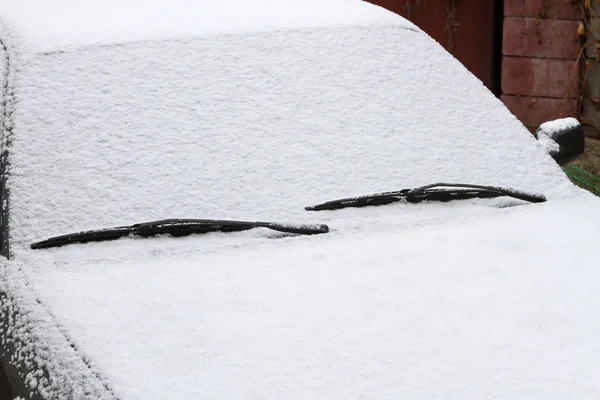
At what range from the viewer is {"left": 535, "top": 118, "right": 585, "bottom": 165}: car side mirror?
9.89 feet

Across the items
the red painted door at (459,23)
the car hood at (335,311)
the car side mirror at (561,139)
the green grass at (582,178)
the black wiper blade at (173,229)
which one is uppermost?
the red painted door at (459,23)

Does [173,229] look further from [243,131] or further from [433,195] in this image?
[433,195]

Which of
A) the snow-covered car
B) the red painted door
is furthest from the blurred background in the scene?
the snow-covered car

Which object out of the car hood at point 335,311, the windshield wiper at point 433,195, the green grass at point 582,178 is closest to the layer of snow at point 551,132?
the windshield wiper at point 433,195

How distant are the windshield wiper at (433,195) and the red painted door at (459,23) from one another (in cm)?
485

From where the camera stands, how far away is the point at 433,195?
8.50 ft

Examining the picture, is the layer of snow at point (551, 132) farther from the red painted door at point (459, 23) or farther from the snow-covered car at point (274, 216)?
the red painted door at point (459, 23)

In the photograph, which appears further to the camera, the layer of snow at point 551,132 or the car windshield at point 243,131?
the layer of snow at point 551,132

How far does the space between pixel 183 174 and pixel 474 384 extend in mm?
1020

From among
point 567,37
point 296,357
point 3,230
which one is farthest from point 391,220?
point 567,37

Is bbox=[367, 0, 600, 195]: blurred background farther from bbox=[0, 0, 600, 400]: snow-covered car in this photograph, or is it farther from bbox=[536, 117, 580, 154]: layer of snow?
bbox=[0, 0, 600, 400]: snow-covered car

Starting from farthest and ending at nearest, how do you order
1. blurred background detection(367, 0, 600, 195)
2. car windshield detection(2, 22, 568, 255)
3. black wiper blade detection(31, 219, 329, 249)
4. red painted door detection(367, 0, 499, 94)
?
1. red painted door detection(367, 0, 499, 94)
2. blurred background detection(367, 0, 600, 195)
3. car windshield detection(2, 22, 568, 255)
4. black wiper blade detection(31, 219, 329, 249)

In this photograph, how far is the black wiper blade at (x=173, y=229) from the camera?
2281mm

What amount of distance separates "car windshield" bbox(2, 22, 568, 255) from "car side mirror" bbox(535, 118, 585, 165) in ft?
0.34
